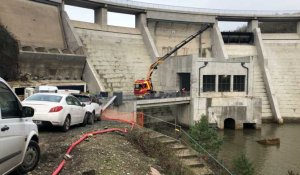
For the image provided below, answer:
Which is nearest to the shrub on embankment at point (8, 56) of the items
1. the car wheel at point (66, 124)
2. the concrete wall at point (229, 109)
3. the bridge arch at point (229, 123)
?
the car wheel at point (66, 124)

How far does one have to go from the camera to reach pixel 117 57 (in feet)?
140

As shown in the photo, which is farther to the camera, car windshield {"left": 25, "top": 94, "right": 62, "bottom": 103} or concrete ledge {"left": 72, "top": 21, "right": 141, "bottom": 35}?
concrete ledge {"left": 72, "top": 21, "right": 141, "bottom": 35}

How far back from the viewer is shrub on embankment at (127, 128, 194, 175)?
991 centimetres

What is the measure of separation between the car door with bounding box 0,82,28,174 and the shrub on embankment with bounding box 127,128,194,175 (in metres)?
4.07

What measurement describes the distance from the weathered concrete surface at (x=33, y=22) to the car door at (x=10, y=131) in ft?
93.5

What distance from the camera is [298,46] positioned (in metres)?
51.3

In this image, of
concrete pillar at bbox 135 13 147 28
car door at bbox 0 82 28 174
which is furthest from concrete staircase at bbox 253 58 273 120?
car door at bbox 0 82 28 174

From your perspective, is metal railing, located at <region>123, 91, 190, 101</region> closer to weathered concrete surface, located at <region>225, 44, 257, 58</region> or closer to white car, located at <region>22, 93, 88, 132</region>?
white car, located at <region>22, 93, 88, 132</region>

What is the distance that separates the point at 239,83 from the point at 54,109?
28407 mm

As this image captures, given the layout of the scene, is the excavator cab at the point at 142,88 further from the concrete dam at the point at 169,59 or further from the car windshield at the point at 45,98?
the car windshield at the point at 45,98

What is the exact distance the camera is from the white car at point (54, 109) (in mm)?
12594

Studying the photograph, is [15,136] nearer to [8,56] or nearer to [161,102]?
[8,56]

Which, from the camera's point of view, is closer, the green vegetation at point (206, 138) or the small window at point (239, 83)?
the green vegetation at point (206, 138)

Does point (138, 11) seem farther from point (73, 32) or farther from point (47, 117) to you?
point (47, 117)
